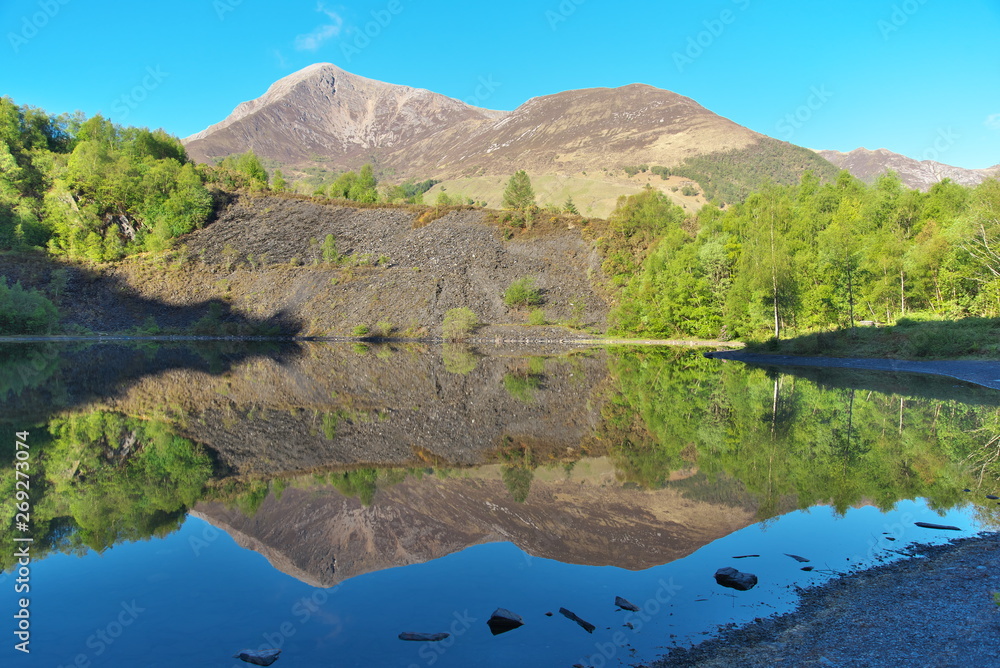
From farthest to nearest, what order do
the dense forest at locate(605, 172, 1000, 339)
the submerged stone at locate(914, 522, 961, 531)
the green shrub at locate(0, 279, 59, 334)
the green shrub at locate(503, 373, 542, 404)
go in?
the green shrub at locate(0, 279, 59, 334) < the dense forest at locate(605, 172, 1000, 339) < the green shrub at locate(503, 373, 542, 404) < the submerged stone at locate(914, 522, 961, 531)

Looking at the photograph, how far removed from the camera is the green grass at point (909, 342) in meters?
30.0

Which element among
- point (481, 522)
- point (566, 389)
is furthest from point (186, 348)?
point (481, 522)

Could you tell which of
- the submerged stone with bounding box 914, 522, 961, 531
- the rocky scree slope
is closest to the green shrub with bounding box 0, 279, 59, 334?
the rocky scree slope

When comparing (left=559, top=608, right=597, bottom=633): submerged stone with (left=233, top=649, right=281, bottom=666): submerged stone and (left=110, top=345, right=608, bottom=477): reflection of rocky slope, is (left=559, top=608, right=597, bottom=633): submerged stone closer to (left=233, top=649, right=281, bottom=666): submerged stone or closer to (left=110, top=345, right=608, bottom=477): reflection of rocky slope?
(left=233, top=649, right=281, bottom=666): submerged stone

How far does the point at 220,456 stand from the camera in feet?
43.3

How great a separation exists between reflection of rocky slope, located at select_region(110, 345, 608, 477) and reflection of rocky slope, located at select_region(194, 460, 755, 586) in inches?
99.4

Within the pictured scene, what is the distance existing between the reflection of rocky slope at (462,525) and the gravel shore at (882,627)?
218cm

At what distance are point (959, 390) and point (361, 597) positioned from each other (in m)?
26.2

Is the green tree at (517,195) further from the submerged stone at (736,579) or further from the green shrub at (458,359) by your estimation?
the submerged stone at (736,579)

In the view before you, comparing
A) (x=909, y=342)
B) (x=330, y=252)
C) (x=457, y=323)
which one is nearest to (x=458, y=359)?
(x=457, y=323)

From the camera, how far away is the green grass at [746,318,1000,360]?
98.3 ft

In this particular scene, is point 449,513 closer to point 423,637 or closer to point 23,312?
point 423,637

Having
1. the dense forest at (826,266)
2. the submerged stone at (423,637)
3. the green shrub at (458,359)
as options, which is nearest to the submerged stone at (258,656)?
the submerged stone at (423,637)

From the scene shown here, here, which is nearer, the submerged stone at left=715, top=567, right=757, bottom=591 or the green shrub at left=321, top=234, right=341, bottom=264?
the submerged stone at left=715, top=567, right=757, bottom=591
